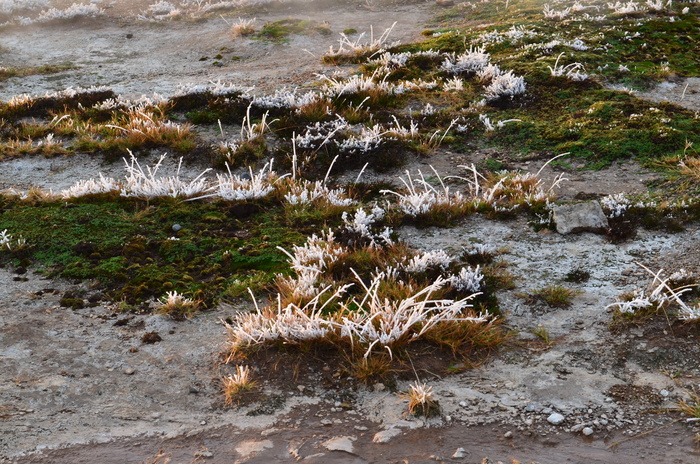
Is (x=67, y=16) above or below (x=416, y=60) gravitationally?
above

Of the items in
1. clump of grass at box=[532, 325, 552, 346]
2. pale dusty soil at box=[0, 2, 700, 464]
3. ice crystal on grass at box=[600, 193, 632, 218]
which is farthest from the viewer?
ice crystal on grass at box=[600, 193, 632, 218]

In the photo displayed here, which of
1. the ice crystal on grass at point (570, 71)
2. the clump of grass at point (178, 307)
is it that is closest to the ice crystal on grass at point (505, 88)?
the ice crystal on grass at point (570, 71)

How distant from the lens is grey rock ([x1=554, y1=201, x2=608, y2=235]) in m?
6.52

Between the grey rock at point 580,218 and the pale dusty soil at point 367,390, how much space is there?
130 mm

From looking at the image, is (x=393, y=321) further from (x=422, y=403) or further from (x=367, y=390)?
(x=422, y=403)

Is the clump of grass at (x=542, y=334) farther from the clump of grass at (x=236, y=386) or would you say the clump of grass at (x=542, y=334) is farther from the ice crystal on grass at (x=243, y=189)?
the ice crystal on grass at (x=243, y=189)

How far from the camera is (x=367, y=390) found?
4367 millimetres

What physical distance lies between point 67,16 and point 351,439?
66.6 feet

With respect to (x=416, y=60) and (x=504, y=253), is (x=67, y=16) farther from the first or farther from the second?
(x=504, y=253)

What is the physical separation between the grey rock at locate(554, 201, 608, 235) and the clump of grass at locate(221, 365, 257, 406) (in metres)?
4.14

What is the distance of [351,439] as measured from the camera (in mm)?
3865

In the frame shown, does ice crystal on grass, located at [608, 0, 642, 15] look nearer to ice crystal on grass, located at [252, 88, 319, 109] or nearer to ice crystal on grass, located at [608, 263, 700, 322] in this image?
ice crystal on grass, located at [252, 88, 319, 109]

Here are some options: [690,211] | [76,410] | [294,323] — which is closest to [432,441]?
[294,323]

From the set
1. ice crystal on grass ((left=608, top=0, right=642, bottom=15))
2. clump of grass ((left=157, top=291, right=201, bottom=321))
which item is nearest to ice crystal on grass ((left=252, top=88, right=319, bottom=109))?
clump of grass ((left=157, top=291, right=201, bottom=321))
